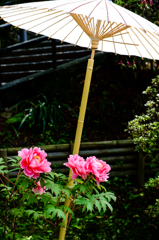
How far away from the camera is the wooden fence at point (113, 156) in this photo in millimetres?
4180

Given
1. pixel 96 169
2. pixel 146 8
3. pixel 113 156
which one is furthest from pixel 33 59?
pixel 96 169

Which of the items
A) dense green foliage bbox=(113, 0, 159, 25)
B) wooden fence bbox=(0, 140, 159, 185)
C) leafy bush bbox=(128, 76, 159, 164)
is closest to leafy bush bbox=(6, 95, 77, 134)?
wooden fence bbox=(0, 140, 159, 185)

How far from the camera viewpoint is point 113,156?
439 centimetres

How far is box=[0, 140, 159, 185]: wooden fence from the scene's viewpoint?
4.18 metres

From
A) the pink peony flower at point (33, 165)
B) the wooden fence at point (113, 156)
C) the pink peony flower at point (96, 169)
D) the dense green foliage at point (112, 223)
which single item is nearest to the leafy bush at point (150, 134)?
the dense green foliage at point (112, 223)

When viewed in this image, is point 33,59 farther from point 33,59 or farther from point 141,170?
point 141,170

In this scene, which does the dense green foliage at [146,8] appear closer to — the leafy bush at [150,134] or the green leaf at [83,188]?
the leafy bush at [150,134]

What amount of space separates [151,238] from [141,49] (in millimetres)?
Answer: 2387

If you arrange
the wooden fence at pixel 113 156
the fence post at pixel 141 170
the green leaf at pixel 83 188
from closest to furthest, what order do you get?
the green leaf at pixel 83 188 → the wooden fence at pixel 113 156 → the fence post at pixel 141 170

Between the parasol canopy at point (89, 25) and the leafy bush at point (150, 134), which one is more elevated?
the parasol canopy at point (89, 25)

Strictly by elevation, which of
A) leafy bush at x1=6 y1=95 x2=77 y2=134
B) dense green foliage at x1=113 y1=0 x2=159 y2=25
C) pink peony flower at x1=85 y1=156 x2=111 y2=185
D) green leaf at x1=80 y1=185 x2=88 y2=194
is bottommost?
green leaf at x1=80 y1=185 x2=88 y2=194

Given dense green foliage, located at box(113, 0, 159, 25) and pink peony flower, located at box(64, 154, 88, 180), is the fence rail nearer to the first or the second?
dense green foliage, located at box(113, 0, 159, 25)

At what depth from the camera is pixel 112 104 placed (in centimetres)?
532

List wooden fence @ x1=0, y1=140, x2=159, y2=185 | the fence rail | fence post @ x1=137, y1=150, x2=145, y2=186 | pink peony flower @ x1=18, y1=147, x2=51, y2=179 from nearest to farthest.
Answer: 1. pink peony flower @ x1=18, y1=147, x2=51, y2=179
2. wooden fence @ x1=0, y1=140, x2=159, y2=185
3. fence post @ x1=137, y1=150, x2=145, y2=186
4. the fence rail
